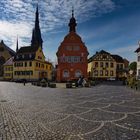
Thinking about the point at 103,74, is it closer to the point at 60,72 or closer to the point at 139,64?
the point at 60,72

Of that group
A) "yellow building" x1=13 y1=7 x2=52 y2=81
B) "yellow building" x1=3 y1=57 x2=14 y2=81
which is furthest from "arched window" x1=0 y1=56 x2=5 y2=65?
"yellow building" x1=13 y1=7 x2=52 y2=81

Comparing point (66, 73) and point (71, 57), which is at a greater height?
point (71, 57)

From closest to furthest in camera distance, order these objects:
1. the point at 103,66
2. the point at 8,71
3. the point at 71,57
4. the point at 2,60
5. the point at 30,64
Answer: the point at 71,57 → the point at 30,64 → the point at 103,66 → the point at 8,71 → the point at 2,60

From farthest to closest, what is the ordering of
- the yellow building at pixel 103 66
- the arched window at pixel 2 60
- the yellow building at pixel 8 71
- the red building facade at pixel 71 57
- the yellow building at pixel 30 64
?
the arched window at pixel 2 60 → the yellow building at pixel 103 66 → the yellow building at pixel 8 71 → the yellow building at pixel 30 64 → the red building facade at pixel 71 57

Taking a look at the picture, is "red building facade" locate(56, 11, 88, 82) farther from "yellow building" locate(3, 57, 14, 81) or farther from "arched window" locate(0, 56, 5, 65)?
"arched window" locate(0, 56, 5, 65)

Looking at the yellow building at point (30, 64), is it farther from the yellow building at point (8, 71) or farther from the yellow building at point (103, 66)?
the yellow building at point (103, 66)

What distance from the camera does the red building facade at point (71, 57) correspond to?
177 feet

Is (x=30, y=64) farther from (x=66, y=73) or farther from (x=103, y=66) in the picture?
(x=103, y=66)

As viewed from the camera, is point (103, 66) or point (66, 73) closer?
point (66, 73)

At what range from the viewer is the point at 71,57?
5475 centimetres

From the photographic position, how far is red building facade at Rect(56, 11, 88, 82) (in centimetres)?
5394

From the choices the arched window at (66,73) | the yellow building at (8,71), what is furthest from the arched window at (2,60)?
A: the arched window at (66,73)

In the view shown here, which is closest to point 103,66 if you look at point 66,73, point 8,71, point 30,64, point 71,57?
→ point 71,57

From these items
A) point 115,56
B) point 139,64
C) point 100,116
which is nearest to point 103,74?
point 115,56
